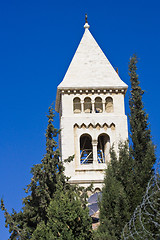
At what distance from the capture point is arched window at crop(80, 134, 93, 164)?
4353cm

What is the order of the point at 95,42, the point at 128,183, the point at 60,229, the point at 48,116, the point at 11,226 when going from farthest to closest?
1. the point at 95,42
2. the point at 48,116
3. the point at 11,226
4. the point at 128,183
5. the point at 60,229

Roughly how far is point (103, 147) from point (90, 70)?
6.18 meters

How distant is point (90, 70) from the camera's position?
45281 mm

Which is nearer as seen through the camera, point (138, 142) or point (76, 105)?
point (138, 142)

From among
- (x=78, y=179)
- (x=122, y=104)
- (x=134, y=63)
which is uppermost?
(x=122, y=104)

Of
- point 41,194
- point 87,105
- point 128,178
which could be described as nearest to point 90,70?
point 87,105

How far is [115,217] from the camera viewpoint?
1011 inches

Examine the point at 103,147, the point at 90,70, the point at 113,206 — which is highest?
the point at 90,70

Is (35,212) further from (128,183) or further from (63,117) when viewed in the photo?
(63,117)

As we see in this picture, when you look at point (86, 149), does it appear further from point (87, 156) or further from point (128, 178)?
point (128, 178)

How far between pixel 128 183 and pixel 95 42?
74.3 feet

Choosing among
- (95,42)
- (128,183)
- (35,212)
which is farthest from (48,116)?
(95,42)

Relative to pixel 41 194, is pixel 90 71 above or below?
above

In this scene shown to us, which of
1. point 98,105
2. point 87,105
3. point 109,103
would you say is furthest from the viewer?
point 87,105
